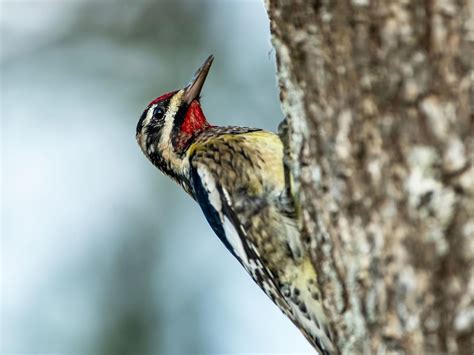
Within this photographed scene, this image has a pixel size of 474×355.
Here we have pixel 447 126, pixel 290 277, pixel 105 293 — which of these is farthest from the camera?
pixel 105 293

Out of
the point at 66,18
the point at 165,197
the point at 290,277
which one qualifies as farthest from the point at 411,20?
the point at 66,18

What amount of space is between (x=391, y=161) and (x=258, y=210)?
1.28 m

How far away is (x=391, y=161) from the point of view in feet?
8.04

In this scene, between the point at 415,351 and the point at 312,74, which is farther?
the point at 312,74

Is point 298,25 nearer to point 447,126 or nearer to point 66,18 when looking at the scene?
point 447,126

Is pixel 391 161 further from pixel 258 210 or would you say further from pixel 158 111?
pixel 158 111

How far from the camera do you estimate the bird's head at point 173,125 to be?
179 inches

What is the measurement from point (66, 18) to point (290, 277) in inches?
302

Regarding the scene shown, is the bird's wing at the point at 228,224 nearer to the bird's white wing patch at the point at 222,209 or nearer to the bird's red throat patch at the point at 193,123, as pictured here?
the bird's white wing patch at the point at 222,209

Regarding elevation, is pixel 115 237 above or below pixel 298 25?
above

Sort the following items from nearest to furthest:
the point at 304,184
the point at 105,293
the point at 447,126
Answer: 1. the point at 447,126
2. the point at 304,184
3. the point at 105,293

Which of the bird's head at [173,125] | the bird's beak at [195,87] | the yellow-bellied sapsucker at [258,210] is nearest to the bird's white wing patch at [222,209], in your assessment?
the yellow-bellied sapsucker at [258,210]

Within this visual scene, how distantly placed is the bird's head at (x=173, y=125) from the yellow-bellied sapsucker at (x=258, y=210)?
6 cm

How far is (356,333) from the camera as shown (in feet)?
8.54
